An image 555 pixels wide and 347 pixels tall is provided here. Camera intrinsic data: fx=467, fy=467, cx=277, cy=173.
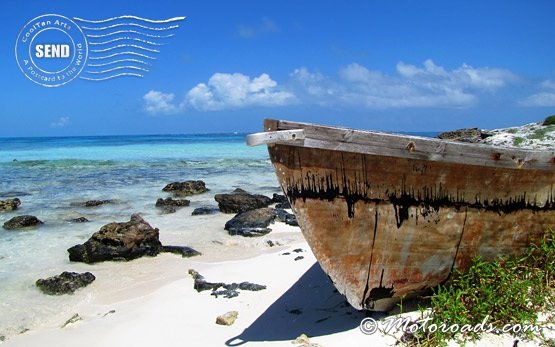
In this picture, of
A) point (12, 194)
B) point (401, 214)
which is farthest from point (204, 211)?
point (12, 194)

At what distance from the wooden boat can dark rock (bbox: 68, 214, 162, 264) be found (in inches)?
171

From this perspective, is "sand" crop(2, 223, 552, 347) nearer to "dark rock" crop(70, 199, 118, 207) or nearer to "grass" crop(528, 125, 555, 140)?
"grass" crop(528, 125, 555, 140)

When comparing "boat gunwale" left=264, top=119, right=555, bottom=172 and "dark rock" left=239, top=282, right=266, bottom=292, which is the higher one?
"boat gunwale" left=264, top=119, right=555, bottom=172

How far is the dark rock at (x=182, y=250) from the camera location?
7133 millimetres

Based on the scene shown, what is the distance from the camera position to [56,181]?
17.7m

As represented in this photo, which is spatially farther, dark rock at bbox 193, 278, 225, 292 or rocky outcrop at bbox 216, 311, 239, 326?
dark rock at bbox 193, 278, 225, 292

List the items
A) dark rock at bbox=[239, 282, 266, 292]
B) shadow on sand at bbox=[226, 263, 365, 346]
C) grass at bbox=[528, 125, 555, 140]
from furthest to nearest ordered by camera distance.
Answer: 1. grass at bbox=[528, 125, 555, 140]
2. dark rock at bbox=[239, 282, 266, 292]
3. shadow on sand at bbox=[226, 263, 365, 346]

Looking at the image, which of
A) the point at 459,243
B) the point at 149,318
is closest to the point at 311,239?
the point at 459,243

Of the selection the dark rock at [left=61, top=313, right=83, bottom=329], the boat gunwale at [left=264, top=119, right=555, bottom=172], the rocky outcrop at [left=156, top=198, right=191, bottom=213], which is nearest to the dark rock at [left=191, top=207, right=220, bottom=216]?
the rocky outcrop at [left=156, top=198, right=191, bottom=213]

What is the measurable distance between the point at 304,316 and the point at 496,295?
164cm

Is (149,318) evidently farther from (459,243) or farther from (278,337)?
(459,243)

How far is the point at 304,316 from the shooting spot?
14.0 ft

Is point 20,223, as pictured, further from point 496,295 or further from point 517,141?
point 517,141

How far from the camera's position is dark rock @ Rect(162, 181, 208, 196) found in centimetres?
1370
